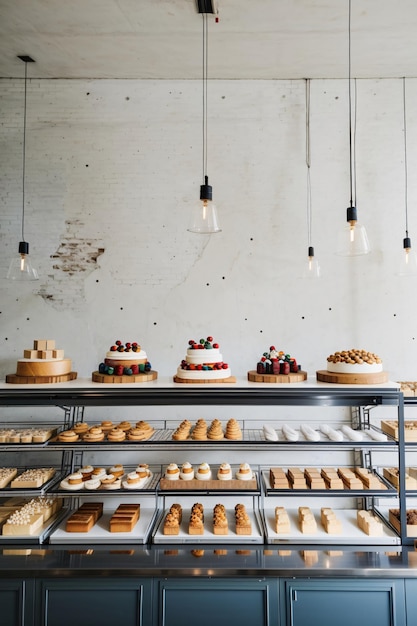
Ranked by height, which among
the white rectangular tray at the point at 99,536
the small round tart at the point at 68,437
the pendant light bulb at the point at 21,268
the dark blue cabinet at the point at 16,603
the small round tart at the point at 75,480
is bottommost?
the dark blue cabinet at the point at 16,603

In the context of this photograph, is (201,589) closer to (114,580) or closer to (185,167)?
(114,580)

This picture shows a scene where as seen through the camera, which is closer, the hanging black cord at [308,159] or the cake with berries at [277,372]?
the cake with berries at [277,372]

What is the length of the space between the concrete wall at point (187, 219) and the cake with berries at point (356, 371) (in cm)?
123

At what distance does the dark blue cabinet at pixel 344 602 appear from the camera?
2.97 m

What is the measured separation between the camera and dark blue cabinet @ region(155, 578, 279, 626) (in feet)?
9.81

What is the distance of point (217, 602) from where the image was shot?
9.86 ft

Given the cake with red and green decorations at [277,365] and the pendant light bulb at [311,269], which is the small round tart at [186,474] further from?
the pendant light bulb at [311,269]

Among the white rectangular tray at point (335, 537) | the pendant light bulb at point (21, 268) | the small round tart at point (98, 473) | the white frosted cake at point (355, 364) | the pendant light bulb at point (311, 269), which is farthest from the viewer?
the pendant light bulb at point (311, 269)

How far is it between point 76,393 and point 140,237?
2.16 meters

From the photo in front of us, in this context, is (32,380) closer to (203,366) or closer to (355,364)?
(203,366)

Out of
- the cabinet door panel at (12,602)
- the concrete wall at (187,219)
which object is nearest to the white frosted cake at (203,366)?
the concrete wall at (187,219)

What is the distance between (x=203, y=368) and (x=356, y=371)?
48.9 inches

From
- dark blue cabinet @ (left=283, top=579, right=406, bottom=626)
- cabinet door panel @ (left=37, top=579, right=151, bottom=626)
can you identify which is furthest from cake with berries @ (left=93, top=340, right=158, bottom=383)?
dark blue cabinet @ (left=283, top=579, right=406, bottom=626)

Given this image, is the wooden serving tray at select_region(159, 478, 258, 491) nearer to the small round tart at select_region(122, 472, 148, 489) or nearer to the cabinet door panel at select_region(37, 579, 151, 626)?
the small round tart at select_region(122, 472, 148, 489)
